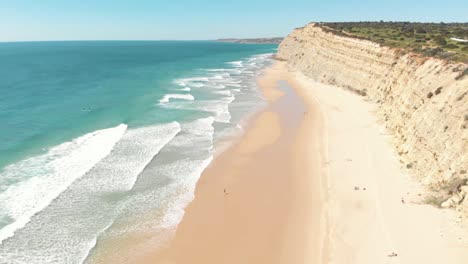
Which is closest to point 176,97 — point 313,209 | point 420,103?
point 420,103

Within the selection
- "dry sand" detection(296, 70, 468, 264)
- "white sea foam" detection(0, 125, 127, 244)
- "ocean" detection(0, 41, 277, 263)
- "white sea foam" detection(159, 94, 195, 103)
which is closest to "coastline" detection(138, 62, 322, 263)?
"ocean" detection(0, 41, 277, 263)

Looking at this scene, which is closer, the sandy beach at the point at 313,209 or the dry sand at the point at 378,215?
the dry sand at the point at 378,215

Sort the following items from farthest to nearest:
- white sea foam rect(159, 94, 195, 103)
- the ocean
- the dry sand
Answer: white sea foam rect(159, 94, 195, 103)
the ocean
the dry sand

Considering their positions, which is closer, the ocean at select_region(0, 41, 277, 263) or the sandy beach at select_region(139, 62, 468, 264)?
the sandy beach at select_region(139, 62, 468, 264)

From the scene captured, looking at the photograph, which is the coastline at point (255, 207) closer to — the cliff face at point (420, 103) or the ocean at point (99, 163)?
the ocean at point (99, 163)

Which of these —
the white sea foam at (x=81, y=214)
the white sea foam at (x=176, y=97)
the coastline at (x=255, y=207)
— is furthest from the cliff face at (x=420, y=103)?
the white sea foam at (x=176, y=97)

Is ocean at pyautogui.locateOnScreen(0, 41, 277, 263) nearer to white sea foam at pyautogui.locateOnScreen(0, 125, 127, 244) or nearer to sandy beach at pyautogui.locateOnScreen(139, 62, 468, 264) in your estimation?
white sea foam at pyautogui.locateOnScreen(0, 125, 127, 244)

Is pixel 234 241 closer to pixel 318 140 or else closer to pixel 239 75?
pixel 318 140
